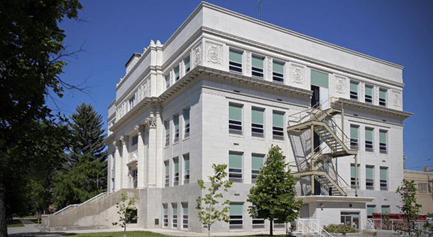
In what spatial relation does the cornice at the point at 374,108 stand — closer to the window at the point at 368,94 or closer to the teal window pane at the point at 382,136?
the window at the point at 368,94

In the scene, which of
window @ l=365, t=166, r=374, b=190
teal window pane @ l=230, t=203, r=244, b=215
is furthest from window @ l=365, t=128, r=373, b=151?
teal window pane @ l=230, t=203, r=244, b=215

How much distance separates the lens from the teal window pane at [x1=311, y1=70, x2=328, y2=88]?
40.3 metres

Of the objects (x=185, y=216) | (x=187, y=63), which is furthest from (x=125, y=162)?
(x=187, y=63)

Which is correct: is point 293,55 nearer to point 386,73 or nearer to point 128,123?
point 386,73

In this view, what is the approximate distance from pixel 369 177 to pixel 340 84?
34.5 ft

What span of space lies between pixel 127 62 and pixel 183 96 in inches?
926

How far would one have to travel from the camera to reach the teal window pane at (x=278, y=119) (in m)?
37.4

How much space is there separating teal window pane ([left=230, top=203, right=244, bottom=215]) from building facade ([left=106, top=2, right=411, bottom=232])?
0.08 m

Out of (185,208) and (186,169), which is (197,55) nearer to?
(186,169)

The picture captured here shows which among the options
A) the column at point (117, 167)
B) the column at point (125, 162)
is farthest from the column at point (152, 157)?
the column at point (117, 167)

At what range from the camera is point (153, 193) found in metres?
39.8

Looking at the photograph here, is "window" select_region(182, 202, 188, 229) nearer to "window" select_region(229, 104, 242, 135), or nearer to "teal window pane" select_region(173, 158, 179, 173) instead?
"teal window pane" select_region(173, 158, 179, 173)

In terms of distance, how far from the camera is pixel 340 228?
102 feet

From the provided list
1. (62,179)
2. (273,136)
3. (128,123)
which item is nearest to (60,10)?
(273,136)
